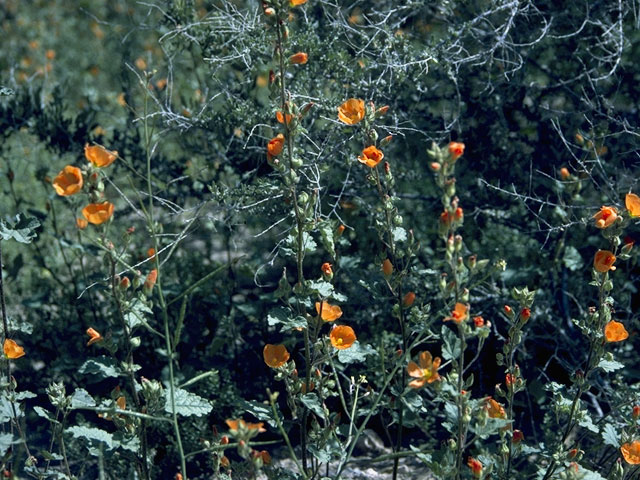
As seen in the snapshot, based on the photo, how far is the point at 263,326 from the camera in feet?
10.7

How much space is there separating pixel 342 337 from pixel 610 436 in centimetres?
76

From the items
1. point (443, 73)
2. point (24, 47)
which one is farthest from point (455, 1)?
point (24, 47)

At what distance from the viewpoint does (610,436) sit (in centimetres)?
222

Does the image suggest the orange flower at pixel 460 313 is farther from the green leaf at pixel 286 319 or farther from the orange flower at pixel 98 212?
the orange flower at pixel 98 212

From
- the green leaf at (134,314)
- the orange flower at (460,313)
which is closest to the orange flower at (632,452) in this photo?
the orange flower at (460,313)

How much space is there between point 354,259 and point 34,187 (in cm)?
296

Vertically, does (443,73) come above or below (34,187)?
above

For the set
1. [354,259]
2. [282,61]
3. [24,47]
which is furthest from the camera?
[24,47]

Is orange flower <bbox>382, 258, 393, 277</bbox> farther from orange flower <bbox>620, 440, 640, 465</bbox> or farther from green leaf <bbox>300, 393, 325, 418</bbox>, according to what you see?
orange flower <bbox>620, 440, 640, 465</bbox>

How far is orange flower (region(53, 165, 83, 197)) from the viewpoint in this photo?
1927 mm

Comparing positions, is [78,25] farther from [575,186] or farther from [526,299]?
[526,299]

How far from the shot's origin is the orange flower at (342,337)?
2218 mm

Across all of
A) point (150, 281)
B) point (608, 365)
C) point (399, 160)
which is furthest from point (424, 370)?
point (399, 160)

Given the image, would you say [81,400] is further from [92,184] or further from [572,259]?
[572,259]
